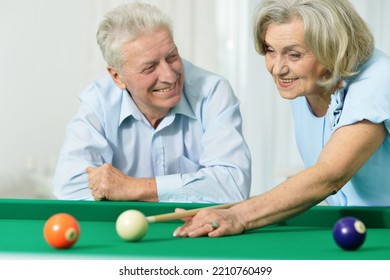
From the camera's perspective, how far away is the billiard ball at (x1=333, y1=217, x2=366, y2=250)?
180 cm

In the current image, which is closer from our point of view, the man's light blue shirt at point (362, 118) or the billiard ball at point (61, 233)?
the billiard ball at point (61, 233)

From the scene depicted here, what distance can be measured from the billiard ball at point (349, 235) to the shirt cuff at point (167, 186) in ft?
3.88

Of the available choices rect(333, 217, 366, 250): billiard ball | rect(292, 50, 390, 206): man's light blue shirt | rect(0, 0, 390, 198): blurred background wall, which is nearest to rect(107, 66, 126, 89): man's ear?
rect(292, 50, 390, 206): man's light blue shirt

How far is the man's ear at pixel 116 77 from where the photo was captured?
3234 millimetres

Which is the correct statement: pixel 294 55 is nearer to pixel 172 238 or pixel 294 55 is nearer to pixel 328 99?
pixel 328 99

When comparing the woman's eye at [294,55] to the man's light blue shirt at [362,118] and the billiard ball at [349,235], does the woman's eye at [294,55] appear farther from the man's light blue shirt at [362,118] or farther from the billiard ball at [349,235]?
the billiard ball at [349,235]

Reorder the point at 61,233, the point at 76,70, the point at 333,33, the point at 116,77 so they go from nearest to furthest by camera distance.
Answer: the point at 61,233, the point at 333,33, the point at 116,77, the point at 76,70

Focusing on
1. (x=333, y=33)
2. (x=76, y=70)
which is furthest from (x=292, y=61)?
(x=76, y=70)

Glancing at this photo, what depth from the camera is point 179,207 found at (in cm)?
234

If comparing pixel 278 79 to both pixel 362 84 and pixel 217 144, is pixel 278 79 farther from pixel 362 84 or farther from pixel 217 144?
pixel 217 144

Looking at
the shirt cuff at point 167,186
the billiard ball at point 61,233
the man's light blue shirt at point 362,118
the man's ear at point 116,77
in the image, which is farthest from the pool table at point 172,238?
the man's ear at point 116,77

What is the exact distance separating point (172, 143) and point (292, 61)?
0.95 m

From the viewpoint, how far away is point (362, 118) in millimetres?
2180
